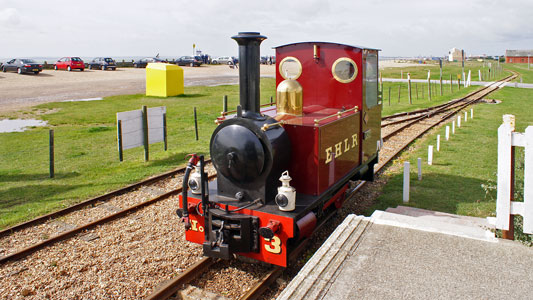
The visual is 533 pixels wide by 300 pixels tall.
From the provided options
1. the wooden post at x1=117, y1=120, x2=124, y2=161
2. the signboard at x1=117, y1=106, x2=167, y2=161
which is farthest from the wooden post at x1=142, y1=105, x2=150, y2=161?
the wooden post at x1=117, y1=120, x2=124, y2=161

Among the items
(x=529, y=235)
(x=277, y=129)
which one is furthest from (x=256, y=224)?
(x=529, y=235)

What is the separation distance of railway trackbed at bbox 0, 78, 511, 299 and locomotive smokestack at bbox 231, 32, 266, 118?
2199 mm

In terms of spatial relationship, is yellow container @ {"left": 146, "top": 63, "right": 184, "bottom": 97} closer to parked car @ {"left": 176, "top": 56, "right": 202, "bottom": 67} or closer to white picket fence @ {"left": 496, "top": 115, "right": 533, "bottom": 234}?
white picket fence @ {"left": 496, "top": 115, "right": 533, "bottom": 234}

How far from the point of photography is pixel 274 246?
5445mm

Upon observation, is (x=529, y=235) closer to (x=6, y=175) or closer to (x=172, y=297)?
(x=172, y=297)

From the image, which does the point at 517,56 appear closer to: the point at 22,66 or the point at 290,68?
the point at 22,66

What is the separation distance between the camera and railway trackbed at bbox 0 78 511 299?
17.8 feet

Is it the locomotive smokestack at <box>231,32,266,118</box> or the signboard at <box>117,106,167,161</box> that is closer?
the locomotive smokestack at <box>231,32,266,118</box>

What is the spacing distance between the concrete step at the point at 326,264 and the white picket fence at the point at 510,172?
1.55 meters

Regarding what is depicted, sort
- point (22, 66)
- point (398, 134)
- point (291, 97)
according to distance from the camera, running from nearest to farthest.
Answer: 1. point (291, 97)
2. point (398, 134)
3. point (22, 66)

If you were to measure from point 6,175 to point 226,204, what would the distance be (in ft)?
24.4

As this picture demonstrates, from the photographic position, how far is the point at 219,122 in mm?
6109

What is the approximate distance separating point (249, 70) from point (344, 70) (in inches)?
95.0

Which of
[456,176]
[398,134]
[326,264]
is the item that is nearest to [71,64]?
[398,134]
